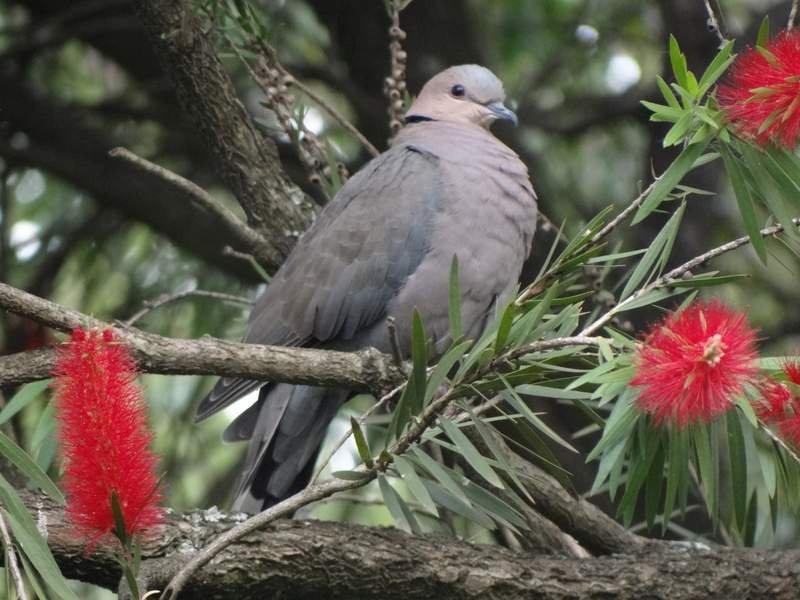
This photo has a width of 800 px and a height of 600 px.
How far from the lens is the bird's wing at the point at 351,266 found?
3.13m

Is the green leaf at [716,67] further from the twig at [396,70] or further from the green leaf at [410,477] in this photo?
the twig at [396,70]

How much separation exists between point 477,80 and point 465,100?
66 mm

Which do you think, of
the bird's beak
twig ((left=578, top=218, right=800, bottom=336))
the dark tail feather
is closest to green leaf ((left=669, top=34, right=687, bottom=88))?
twig ((left=578, top=218, right=800, bottom=336))

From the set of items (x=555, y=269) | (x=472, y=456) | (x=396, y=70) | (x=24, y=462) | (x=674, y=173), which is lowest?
(x=24, y=462)

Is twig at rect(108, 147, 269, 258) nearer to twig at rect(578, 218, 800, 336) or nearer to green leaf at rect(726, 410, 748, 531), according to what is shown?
twig at rect(578, 218, 800, 336)

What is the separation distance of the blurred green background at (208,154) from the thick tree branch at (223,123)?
0.45 metres

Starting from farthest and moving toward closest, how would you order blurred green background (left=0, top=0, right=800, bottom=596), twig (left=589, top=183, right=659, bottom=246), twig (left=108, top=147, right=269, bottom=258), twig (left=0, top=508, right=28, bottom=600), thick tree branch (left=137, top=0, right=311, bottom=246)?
blurred green background (left=0, top=0, right=800, bottom=596) < thick tree branch (left=137, top=0, right=311, bottom=246) < twig (left=108, top=147, right=269, bottom=258) < twig (left=589, top=183, right=659, bottom=246) < twig (left=0, top=508, right=28, bottom=600)

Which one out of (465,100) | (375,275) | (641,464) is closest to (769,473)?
(641,464)

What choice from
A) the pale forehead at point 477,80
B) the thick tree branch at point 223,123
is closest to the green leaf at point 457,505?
the thick tree branch at point 223,123

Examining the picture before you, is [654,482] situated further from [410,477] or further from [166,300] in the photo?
[166,300]

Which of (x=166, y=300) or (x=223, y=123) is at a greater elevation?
(x=223, y=123)

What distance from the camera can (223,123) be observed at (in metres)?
3.05

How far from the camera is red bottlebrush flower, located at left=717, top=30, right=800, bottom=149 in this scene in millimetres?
1781

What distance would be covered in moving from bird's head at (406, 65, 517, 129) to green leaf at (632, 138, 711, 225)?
174 cm
